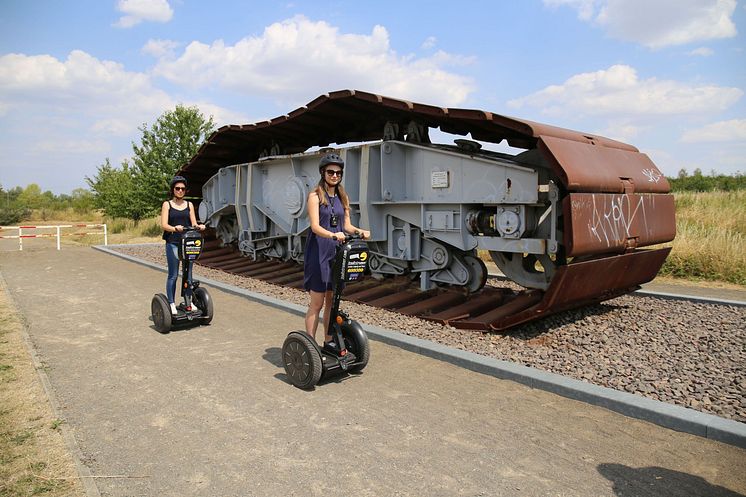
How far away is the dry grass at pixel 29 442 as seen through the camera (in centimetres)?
304

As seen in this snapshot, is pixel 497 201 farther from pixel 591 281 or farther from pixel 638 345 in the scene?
pixel 638 345

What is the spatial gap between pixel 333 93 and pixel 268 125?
281cm

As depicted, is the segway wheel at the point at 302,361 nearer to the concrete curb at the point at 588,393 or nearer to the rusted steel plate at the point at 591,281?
the concrete curb at the point at 588,393

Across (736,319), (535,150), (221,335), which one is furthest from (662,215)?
(221,335)

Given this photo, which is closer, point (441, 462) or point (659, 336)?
point (441, 462)

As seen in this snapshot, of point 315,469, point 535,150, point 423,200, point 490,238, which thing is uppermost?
point 535,150

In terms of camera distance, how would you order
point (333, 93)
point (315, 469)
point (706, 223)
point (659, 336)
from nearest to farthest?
point (315, 469)
point (659, 336)
point (333, 93)
point (706, 223)

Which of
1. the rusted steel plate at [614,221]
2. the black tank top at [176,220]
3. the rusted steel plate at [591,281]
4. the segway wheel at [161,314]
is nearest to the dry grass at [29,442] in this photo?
the segway wheel at [161,314]

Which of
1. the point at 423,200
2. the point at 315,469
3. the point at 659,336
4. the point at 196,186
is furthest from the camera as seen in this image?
the point at 196,186

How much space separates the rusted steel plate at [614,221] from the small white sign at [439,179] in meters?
2.28

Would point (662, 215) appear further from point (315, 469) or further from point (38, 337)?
point (38, 337)

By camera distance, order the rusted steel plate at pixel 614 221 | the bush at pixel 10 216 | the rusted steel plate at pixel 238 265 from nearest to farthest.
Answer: the rusted steel plate at pixel 614 221
the rusted steel plate at pixel 238 265
the bush at pixel 10 216

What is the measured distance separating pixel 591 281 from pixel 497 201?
156 cm

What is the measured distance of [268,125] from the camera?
1105 centimetres
